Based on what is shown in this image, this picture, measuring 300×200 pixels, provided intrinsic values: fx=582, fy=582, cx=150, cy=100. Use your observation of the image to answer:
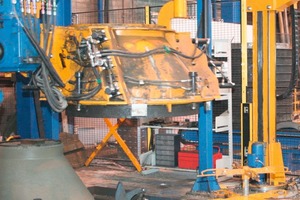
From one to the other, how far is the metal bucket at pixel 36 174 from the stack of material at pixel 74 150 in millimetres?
4860

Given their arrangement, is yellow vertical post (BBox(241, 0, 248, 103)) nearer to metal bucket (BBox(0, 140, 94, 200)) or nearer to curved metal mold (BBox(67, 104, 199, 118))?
curved metal mold (BBox(67, 104, 199, 118))

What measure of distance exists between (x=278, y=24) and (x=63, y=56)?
1118 centimetres

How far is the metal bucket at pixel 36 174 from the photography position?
337cm

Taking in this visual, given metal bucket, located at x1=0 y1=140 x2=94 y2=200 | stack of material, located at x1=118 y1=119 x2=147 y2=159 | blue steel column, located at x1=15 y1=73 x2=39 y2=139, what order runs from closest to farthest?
metal bucket, located at x1=0 y1=140 x2=94 y2=200 < blue steel column, located at x1=15 y1=73 x2=39 y2=139 < stack of material, located at x1=118 y1=119 x2=147 y2=159

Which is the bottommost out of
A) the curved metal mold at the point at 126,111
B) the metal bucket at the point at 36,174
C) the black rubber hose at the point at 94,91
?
the metal bucket at the point at 36,174

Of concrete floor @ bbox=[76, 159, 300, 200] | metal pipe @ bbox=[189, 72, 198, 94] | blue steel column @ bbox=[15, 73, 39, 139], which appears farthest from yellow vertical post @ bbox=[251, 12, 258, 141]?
metal pipe @ bbox=[189, 72, 198, 94]

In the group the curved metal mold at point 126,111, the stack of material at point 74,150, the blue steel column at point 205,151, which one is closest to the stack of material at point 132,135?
the stack of material at point 74,150

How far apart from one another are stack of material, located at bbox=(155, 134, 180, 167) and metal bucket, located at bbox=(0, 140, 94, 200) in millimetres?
4329

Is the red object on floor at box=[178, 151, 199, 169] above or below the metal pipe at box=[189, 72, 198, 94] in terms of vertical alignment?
below

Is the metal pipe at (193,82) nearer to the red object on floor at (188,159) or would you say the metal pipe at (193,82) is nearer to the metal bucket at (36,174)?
the metal bucket at (36,174)

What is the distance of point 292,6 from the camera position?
6836 mm

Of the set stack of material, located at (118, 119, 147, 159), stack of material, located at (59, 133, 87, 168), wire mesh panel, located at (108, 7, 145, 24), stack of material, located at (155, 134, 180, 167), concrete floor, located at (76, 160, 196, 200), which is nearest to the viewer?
concrete floor, located at (76, 160, 196, 200)

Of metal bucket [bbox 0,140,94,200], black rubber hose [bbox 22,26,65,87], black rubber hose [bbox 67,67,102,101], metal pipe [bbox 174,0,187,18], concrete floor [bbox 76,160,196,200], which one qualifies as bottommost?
concrete floor [bbox 76,160,196,200]

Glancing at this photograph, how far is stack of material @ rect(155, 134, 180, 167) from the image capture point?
25.9 feet
